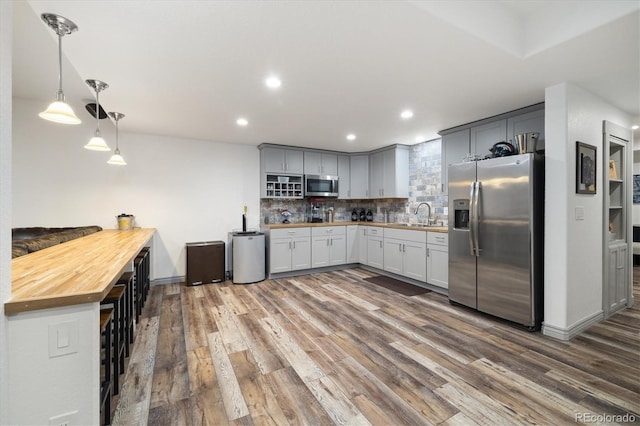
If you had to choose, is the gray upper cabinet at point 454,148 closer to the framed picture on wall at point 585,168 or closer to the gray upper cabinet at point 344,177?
the framed picture on wall at point 585,168

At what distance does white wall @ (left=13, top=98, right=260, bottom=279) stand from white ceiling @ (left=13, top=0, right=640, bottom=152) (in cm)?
70

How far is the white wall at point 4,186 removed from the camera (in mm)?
1039

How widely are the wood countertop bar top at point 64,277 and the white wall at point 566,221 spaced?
11.4 ft

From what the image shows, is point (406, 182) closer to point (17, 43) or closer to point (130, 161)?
point (130, 161)

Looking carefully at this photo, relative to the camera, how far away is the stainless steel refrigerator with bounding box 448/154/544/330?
8.95 feet

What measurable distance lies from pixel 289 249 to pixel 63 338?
147 inches

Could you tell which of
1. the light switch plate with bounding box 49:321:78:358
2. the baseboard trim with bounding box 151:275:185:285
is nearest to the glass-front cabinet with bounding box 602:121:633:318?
the light switch plate with bounding box 49:321:78:358

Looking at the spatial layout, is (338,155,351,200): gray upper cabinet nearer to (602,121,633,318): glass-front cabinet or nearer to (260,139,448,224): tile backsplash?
Result: (260,139,448,224): tile backsplash

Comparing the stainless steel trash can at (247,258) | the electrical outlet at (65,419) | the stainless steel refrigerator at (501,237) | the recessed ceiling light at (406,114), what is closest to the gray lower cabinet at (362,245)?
the stainless steel trash can at (247,258)

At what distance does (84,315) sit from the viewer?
1184mm

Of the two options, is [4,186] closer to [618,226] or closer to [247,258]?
[247,258]

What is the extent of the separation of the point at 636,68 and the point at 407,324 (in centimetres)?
296

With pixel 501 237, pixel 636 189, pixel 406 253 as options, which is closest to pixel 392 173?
pixel 406 253

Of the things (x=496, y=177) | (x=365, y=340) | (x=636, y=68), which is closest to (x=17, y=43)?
(x=365, y=340)
